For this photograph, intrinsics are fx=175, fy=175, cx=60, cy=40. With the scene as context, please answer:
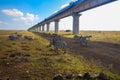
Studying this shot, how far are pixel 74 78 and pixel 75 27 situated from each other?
50.7 metres

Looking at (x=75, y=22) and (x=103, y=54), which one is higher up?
(x=75, y=22)

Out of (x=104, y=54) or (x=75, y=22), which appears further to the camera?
(x=75, y=22)

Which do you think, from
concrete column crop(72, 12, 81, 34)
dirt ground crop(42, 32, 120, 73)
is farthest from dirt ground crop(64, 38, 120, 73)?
concrete column crop(72, 12, 81, 34)

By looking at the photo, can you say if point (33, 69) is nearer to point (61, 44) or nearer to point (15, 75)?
point (15, 75)

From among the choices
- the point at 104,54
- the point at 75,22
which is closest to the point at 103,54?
the point at 104,54

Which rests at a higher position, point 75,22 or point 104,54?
point 75,22

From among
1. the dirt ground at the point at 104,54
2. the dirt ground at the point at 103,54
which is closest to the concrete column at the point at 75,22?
the dirt ground at the point at 103,54

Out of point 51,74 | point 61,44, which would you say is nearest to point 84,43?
point 61,44

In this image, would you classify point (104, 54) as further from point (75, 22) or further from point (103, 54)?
point (75, 22)

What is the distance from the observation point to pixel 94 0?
44969 millimetres

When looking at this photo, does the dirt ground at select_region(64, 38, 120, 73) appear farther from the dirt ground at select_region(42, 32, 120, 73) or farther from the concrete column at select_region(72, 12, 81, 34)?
the concrete column at select_region(72, 12, 81, 34)

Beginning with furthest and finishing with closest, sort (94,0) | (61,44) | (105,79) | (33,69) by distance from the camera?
(94,0) → (61,44) → (33,69) → (105,79)

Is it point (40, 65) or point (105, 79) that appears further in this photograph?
point (40, 65)

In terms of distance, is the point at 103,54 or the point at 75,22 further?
the point at 75,22
